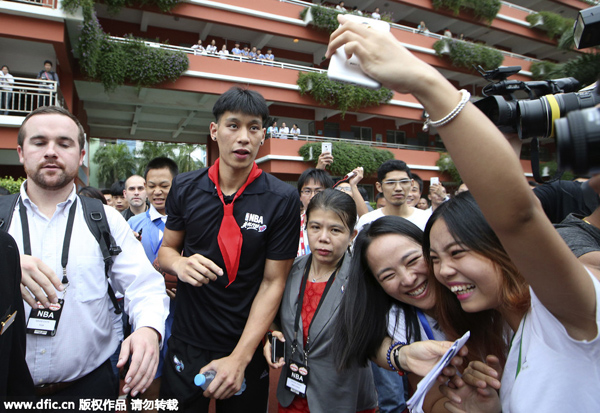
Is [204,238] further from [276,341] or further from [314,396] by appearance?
[314,396]

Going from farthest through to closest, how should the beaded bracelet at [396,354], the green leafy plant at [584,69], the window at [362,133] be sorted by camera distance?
the window at [362,133], the green leafy plant at [584,69], the beaded bracelet at [396,354]

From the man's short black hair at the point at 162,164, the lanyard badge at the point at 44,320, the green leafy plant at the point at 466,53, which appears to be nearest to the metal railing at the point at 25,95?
the man's short black hair at the point at 162,164

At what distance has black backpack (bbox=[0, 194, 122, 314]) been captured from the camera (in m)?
1.88

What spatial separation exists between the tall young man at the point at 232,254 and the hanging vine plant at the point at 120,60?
10021 mm

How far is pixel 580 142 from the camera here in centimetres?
72

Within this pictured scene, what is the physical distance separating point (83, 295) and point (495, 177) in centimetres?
192

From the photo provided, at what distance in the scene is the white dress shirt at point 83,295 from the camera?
1.77 meters

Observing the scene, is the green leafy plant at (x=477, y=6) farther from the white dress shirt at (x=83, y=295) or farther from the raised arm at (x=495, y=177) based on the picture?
the raised arm at (x=495, y=177)

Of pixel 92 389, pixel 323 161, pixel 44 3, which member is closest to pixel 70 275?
pixel 92 389

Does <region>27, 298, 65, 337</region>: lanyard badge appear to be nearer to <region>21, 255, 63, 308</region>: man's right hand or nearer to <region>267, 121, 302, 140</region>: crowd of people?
<region>21, 255, 63, 308</region>: man's right hand

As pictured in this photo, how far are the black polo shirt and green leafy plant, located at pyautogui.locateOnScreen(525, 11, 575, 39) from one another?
2302 cm

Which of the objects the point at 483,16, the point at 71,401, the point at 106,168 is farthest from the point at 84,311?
the point at 106,168

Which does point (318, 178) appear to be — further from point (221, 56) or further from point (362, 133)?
point (362, 133)

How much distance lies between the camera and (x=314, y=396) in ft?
6.73
